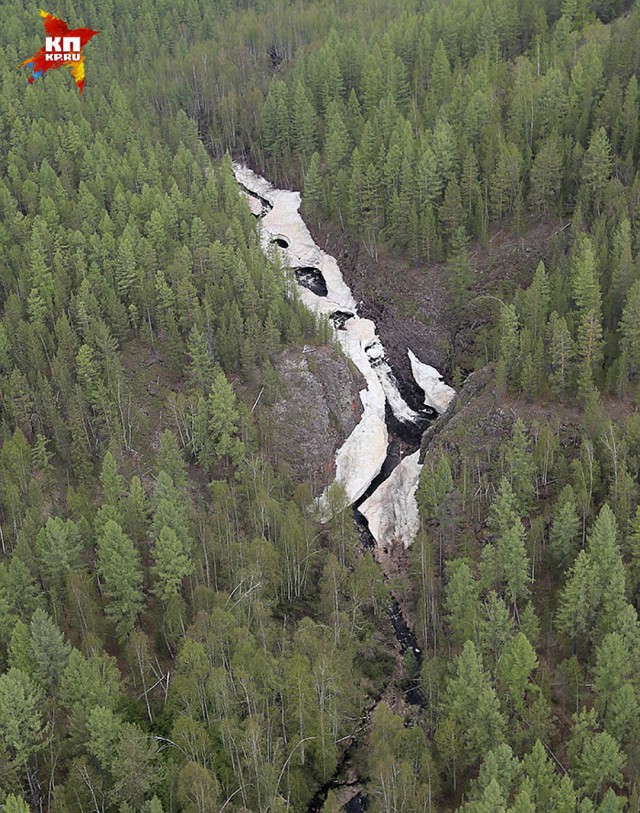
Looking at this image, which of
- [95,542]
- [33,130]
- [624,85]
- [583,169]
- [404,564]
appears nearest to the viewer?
[95,542]

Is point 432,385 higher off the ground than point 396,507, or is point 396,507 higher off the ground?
point 432,385

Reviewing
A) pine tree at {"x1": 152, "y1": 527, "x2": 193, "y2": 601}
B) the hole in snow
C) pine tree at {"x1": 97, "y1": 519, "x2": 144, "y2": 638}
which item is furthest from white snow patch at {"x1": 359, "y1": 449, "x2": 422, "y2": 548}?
pine tree at {"x1": 97, "y1": 519, "x2": 144, "y2": 638}

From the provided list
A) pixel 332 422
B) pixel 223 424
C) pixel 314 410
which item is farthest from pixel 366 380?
pixel 223 424

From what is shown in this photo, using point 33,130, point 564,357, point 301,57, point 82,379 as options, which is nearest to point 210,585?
point 82,379

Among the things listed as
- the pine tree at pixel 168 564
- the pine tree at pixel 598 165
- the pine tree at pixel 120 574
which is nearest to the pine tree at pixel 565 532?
the pine tree at pixel 168 564

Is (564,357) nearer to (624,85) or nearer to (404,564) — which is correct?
(404,564)

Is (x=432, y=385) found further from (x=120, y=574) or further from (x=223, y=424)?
(x=120, y=574)
